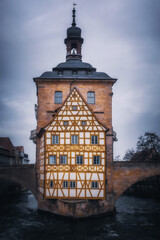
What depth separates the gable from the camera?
2855 cm

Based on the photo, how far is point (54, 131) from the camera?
2852 cm

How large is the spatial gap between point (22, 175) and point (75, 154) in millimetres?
8341

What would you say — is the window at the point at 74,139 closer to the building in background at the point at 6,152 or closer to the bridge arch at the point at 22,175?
the bridge arch at the point at 22,175

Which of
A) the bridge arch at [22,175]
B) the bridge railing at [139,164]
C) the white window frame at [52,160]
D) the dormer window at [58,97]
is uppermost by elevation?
the dormer window at [58,97]

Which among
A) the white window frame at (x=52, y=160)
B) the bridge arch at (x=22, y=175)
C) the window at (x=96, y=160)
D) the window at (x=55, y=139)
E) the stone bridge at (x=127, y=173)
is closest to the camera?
the window at (x=96, y=160)

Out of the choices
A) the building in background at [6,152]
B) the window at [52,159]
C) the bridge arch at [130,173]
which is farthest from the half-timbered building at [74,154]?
the building in background at [6,152]

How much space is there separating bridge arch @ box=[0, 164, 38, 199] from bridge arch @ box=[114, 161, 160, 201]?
9.49 m

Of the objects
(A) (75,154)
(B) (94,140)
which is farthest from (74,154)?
(B) (94,140)

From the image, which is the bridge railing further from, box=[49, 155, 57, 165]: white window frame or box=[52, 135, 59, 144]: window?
box=[52, 135, 59, 144]: window

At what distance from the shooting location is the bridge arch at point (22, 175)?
32.0m

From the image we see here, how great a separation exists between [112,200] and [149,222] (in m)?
4.40

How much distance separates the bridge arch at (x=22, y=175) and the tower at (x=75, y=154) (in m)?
1.52

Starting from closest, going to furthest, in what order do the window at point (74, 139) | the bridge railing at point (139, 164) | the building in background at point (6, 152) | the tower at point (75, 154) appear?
1. the tower at point (75, 154)
2. the window at point (74, 139)
3. the bridge railing at point (139, 164)
4. the building in background at point (6, 152)

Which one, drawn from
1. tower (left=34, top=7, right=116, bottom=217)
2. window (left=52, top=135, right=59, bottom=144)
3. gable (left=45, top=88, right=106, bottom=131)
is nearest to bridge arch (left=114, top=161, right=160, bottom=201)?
tower (left=34, top=7, right=116, bottom=217)
